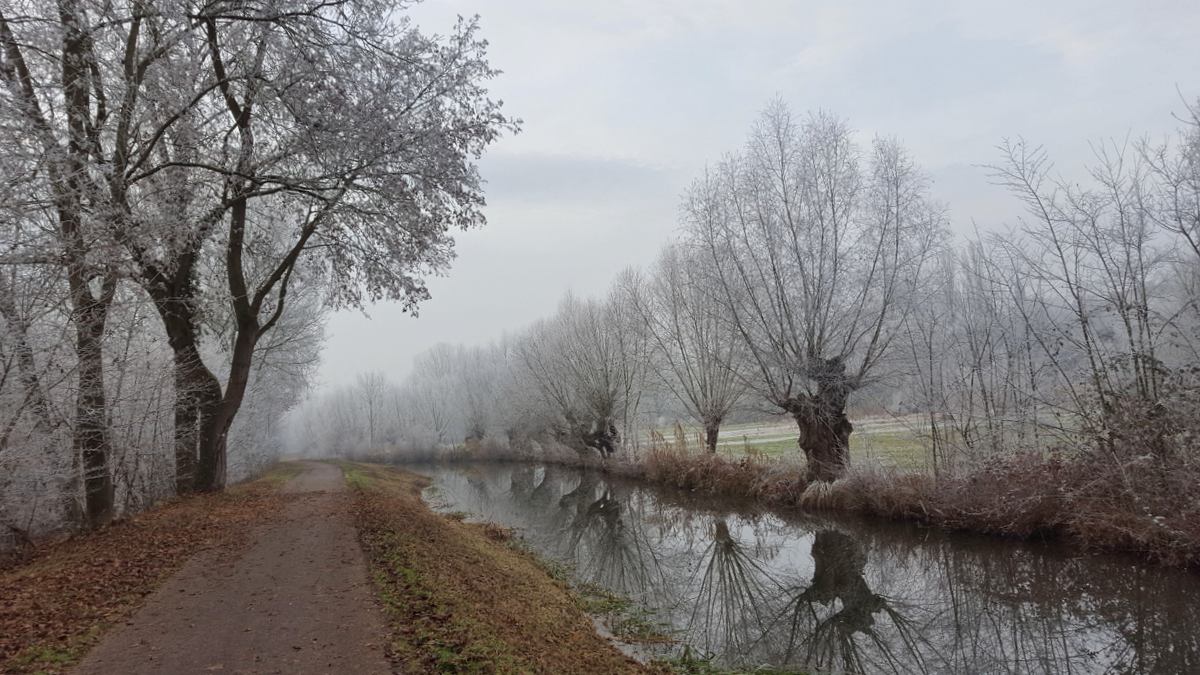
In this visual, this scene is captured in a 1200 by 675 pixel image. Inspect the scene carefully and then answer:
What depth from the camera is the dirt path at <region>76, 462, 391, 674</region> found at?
5.51 m

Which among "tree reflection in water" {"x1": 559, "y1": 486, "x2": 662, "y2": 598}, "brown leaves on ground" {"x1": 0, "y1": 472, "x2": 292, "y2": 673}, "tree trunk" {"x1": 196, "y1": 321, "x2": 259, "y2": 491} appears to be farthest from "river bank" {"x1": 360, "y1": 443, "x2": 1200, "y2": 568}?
"tree trunk" {"x1": 196, "y1": 321, "x2": 259, "y2": 491}

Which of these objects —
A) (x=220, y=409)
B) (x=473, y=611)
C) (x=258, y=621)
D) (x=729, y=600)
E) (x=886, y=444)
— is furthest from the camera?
(x=886, y=444)

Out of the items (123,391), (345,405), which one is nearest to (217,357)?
(123,391)

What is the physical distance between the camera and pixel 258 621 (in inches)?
259

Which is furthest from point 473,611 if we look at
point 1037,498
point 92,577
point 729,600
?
point 1037,498

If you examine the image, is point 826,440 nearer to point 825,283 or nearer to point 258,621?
point 825,283

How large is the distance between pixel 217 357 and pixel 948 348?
2345cm

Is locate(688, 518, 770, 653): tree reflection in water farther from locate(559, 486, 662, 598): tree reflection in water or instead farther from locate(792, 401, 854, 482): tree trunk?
locate(792, 401, 854, 482): tree trunk

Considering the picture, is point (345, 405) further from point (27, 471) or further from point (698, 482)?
point (27, 471)

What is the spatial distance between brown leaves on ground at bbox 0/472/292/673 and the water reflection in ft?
21.0

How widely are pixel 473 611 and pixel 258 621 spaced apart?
211 centimetres

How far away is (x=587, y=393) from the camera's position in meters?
32.9

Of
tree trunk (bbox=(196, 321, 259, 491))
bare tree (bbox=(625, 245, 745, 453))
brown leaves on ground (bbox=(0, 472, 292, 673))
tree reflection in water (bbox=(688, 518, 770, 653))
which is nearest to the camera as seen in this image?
brown leaves on ground (bbox=(0, 472, 292, 673))

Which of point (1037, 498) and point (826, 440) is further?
point (826, 440)
